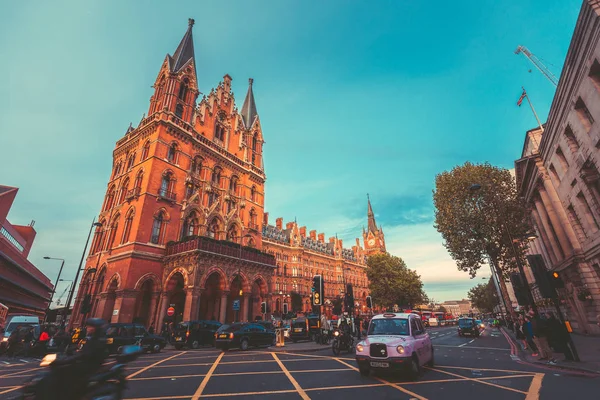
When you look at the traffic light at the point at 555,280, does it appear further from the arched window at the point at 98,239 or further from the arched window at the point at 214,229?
the arched window at the point at 98,239

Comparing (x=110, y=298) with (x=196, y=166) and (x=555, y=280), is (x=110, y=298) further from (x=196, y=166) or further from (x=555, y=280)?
(x=555, y=280)

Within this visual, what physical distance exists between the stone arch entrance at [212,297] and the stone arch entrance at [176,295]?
7.00ft

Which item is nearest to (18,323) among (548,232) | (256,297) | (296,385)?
(256,297)

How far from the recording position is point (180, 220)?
92.9 feet

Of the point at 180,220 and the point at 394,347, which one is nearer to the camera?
the point at 394,347

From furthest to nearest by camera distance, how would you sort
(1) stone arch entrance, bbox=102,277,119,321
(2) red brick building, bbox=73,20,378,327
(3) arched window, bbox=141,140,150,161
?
(3) arched window, bbox=141,140,150,161, (2) red brick building, bbox=73,20,378,327, (1) stone arch entrance, bbox=102,277,119,321

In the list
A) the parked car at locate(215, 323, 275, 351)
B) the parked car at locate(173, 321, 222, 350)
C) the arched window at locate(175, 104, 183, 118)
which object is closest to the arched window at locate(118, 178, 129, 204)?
the arched window at locate(175, 104, 183, 118)

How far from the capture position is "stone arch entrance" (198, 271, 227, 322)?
2647 centimetres

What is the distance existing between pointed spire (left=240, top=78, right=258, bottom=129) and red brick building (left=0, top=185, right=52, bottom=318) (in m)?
38.8

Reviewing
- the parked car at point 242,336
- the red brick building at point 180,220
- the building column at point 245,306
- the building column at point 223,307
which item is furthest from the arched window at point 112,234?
the parked car at point 242,336

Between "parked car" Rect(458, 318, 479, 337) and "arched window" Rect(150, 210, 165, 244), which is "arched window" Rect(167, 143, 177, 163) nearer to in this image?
"arched window" Rect(150, 210, 165, 244)

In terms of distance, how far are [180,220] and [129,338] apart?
1457cm

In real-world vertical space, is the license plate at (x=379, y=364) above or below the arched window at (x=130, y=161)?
below

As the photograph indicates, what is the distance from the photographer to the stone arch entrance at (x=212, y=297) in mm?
26469
